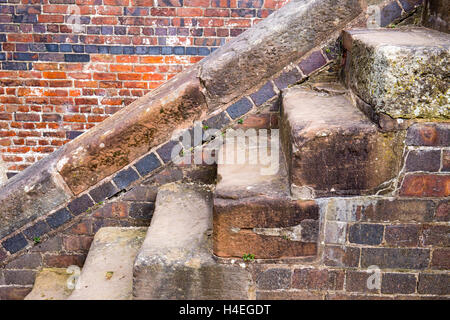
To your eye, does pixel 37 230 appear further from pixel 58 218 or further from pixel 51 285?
pixel 51 285

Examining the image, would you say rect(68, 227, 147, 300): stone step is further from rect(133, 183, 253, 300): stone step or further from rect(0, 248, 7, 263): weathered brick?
rect(0, 248, 7, 263): weathered brick

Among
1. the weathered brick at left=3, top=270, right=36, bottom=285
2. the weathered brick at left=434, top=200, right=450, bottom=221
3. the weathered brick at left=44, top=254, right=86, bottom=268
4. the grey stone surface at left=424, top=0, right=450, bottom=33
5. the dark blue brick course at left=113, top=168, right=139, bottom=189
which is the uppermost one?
the grey stone surface at left=424, top=0, right=450, bottom=33

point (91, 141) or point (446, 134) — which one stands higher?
Answer: point (446, 134)

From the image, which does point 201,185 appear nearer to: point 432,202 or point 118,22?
point 432,202

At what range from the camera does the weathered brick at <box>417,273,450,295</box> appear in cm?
159

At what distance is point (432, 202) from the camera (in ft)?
5.05

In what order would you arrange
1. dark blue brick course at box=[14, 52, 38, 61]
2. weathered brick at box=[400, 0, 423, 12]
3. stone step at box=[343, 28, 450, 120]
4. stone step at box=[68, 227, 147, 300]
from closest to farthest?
1. stone step at box=[343, 28, 450, 120]
2. stone step at box=[68, 227, 147, 300]
3. weathered brick at box=[400, 0, 423, 12]
4. dark blue brick course at box=[14, 52, 38, 61]

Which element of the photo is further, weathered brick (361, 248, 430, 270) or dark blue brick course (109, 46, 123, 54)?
dark blue brick course (109, 46, 123, 54)

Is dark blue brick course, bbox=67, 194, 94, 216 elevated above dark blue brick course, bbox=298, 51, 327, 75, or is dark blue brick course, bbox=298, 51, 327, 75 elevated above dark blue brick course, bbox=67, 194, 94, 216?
dark blue brick course, bbox=298, 51, 327, 75

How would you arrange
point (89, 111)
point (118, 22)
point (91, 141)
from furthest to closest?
point (89, 111)
point (118, 22)
point (91, 141)

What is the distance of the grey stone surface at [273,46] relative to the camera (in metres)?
2.00

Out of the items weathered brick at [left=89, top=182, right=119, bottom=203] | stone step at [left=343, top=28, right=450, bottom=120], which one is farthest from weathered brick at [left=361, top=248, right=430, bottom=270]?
weathered brick at [left=89, top=182, right=119, bottom=203]

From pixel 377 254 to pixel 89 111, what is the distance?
333cm
